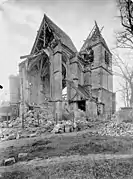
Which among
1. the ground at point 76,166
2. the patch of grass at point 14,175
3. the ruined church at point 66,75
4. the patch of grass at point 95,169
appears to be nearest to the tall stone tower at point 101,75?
the ruined church at point 66,75

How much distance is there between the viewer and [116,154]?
4.73 meters

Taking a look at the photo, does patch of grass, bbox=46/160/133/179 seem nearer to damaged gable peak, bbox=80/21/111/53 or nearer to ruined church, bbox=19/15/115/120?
ruined church, bbox=19/15/115/120

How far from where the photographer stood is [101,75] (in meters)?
24.1

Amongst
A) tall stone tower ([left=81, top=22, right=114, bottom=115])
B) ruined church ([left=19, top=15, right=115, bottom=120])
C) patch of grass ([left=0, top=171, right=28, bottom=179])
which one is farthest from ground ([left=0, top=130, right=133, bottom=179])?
tall stone tower ([left=81, top=22, right=114, bottom=115])

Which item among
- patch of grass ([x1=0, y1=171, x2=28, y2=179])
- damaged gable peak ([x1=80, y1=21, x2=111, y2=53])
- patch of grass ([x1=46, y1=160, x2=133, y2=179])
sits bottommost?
patch of grass ([x1=0, y1=171, x2=28, y2=179])

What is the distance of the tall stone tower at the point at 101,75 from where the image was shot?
925 inches

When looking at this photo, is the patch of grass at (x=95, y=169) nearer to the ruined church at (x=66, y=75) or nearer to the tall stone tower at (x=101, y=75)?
the ruined church at (x=66, y=75)

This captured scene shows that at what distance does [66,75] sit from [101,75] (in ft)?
26.2

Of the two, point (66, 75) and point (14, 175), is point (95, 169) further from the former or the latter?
point (66, 75)

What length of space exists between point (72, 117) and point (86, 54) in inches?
639

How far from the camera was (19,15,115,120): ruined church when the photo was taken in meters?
17.4

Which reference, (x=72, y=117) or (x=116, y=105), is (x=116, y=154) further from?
(x=116, y=105)

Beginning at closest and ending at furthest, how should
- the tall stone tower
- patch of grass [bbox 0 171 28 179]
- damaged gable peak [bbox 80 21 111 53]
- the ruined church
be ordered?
patch of grass [bbox 0 171 28 179] → the ruined church → the tall stone tower → damaged gable peak [bbox 80 21 111 53]

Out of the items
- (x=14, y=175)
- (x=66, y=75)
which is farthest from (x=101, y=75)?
(x=14, y=175)
